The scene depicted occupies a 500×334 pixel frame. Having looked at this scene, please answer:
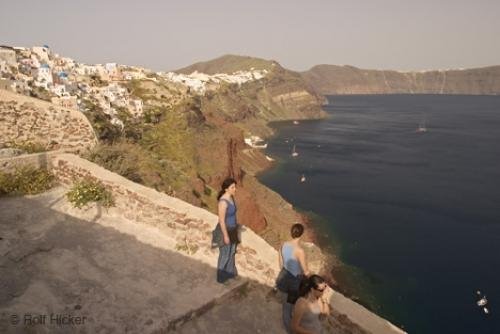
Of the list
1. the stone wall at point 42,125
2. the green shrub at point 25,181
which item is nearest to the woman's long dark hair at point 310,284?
the green shrub at point 25,181

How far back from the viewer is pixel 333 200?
59.2m

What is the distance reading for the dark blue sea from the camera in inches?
1307

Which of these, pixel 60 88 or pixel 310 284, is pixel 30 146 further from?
pixel 60 88

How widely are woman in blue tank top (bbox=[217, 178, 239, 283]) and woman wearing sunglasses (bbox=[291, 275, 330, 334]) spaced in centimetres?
210

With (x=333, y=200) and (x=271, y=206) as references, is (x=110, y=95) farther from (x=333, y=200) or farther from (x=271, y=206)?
(x=333, y=200)

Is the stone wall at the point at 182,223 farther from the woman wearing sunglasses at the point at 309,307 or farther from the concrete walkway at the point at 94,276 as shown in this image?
the woman wearing sunglasses at the point at 309,307

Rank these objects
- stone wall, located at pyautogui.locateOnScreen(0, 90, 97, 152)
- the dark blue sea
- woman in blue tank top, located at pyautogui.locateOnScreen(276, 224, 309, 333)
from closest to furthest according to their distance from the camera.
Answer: woman in blue tank top, located at pyautogui.locateOnScreen(276, 224, 309, 333)
stone wall, located at pyautogui.locateOnScreen(0, 90, 97, 152)
the dark blue sea

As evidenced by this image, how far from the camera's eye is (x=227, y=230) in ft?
22.6

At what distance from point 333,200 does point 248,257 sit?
176 ft

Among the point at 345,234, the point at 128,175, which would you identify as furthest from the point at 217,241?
the point at 345,234

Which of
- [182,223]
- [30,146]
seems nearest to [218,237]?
[182,223]

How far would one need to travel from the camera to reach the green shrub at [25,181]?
10375 millimetres

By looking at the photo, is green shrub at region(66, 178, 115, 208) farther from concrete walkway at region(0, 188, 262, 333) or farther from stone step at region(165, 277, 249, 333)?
stone step at region(165, 277, 249, 333)

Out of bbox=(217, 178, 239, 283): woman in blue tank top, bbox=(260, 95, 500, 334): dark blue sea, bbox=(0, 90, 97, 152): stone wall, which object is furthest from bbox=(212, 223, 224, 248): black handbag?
bbox=(260, 95, 500, 334): dark blue sea
